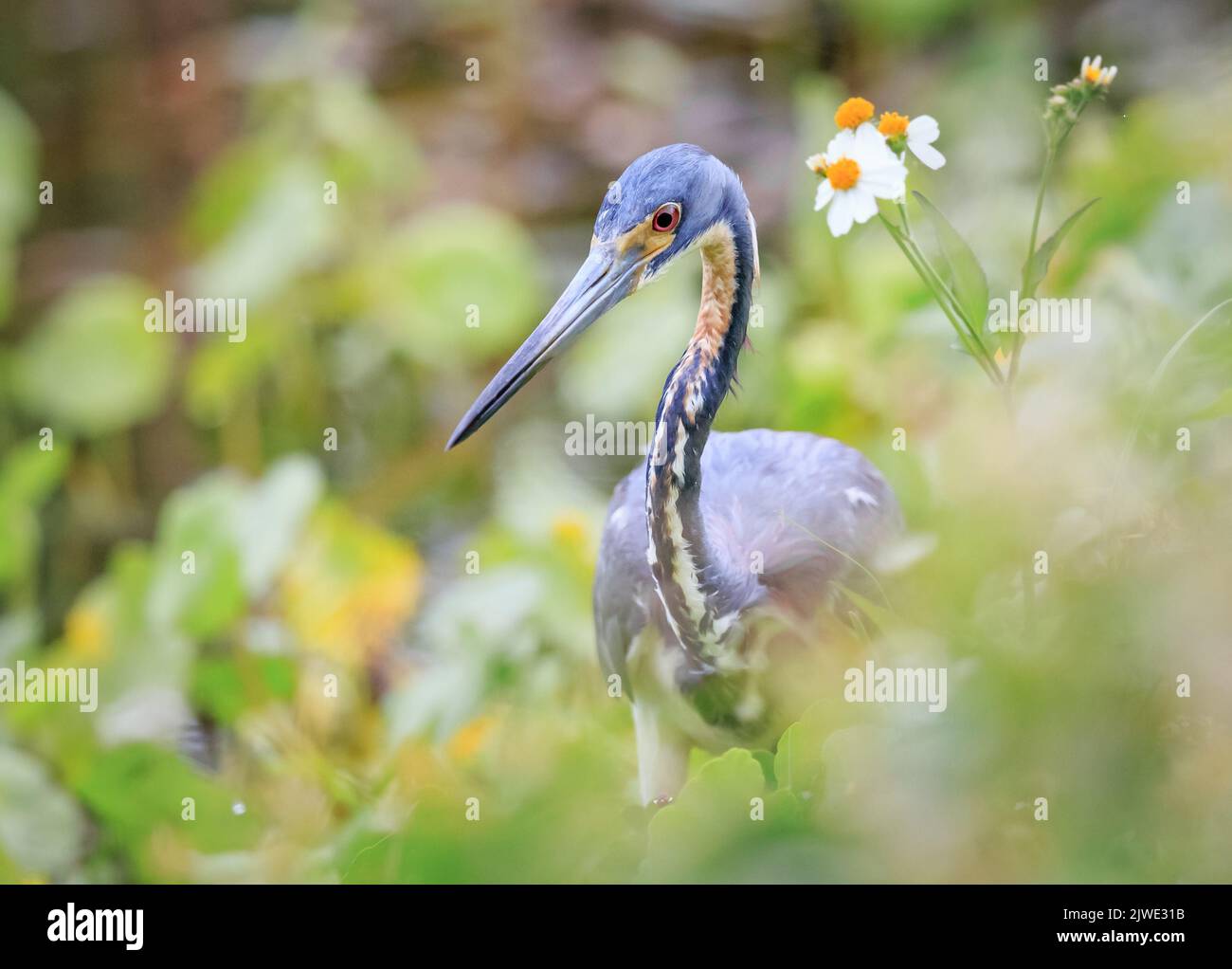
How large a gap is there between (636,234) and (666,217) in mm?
33

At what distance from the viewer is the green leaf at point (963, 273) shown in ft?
3.57

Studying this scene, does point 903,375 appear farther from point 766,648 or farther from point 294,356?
point 294,356

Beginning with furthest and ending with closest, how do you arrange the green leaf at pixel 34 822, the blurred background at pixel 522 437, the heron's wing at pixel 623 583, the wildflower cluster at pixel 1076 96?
1. the green leaf at pixel 34 822
2. the heron's wing at pixel 623 583
3. the wildflower cluster at pixel 1076 96
4. the blurred background at pixel 522 437

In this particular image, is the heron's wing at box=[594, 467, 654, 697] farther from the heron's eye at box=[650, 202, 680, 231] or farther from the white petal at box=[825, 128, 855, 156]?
the white petal at box=[825, 128, 855, 156]

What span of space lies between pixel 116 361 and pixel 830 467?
1547 millimetres

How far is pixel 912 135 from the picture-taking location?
3.55 ft

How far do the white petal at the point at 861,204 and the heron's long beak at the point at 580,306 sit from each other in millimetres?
234

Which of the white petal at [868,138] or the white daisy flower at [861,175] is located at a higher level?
the white petal at [868,138]

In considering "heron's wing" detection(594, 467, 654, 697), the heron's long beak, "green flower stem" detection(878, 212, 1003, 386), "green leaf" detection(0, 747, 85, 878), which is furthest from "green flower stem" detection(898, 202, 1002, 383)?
"green leaf" detection(0, 747, 85, 878)

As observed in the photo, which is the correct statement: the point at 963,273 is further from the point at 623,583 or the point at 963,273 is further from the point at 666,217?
the point at 623,583

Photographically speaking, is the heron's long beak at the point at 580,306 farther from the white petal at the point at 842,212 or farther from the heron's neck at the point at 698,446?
the white petal at the point at 842,212

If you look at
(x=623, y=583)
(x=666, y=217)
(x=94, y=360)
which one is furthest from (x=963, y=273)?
(x=94, y=360)

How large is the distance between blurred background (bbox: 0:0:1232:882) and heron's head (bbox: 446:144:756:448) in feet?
1.04

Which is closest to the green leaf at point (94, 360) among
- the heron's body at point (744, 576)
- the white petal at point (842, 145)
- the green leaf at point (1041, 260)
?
the heron's body at point (744, 576)
